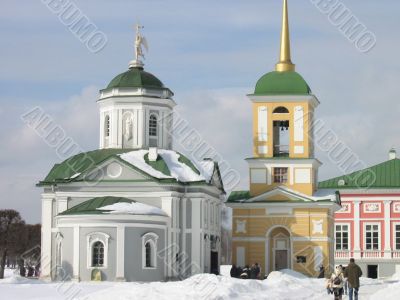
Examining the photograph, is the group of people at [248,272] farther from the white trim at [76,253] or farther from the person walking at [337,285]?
the person walking at [337,285]

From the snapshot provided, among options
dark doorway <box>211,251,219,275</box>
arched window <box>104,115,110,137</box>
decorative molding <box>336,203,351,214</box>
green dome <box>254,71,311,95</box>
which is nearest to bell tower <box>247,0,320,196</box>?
green dome <box>254,71,311,95</box>

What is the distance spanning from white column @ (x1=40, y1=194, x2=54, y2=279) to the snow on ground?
9.26 metres

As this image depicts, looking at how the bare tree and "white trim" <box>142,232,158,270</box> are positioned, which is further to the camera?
the bare tree

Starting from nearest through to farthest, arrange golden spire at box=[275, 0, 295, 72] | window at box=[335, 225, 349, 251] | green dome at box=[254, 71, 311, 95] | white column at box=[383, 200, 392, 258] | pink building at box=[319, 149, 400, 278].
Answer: green dome at box=[254, 71, 311, 95] < golden spire at box=[275, 0, 295, 72] < white column at box=[383, 200, 392, 258] < pink building at box=[319, 149, 400, 278] < window at box=[335, 225, 349, 251]

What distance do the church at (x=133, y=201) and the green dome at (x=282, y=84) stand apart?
5.22 metres

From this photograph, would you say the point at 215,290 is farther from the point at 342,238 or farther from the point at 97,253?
the point at 342,238

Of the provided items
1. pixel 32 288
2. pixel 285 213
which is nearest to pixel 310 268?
pixel 285 213

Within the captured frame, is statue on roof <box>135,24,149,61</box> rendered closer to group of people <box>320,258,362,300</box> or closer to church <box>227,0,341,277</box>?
church <box>227,0,341,277</box>

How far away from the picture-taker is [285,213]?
57312 millimetres

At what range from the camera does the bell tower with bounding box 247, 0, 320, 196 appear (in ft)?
190

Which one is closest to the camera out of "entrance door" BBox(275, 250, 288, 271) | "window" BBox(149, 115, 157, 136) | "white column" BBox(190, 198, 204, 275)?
"white column" BBox(190, 198, 204, 275)

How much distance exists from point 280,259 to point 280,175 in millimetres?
4838

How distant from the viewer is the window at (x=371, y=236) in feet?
229

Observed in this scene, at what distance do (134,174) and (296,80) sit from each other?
11.7 meters
